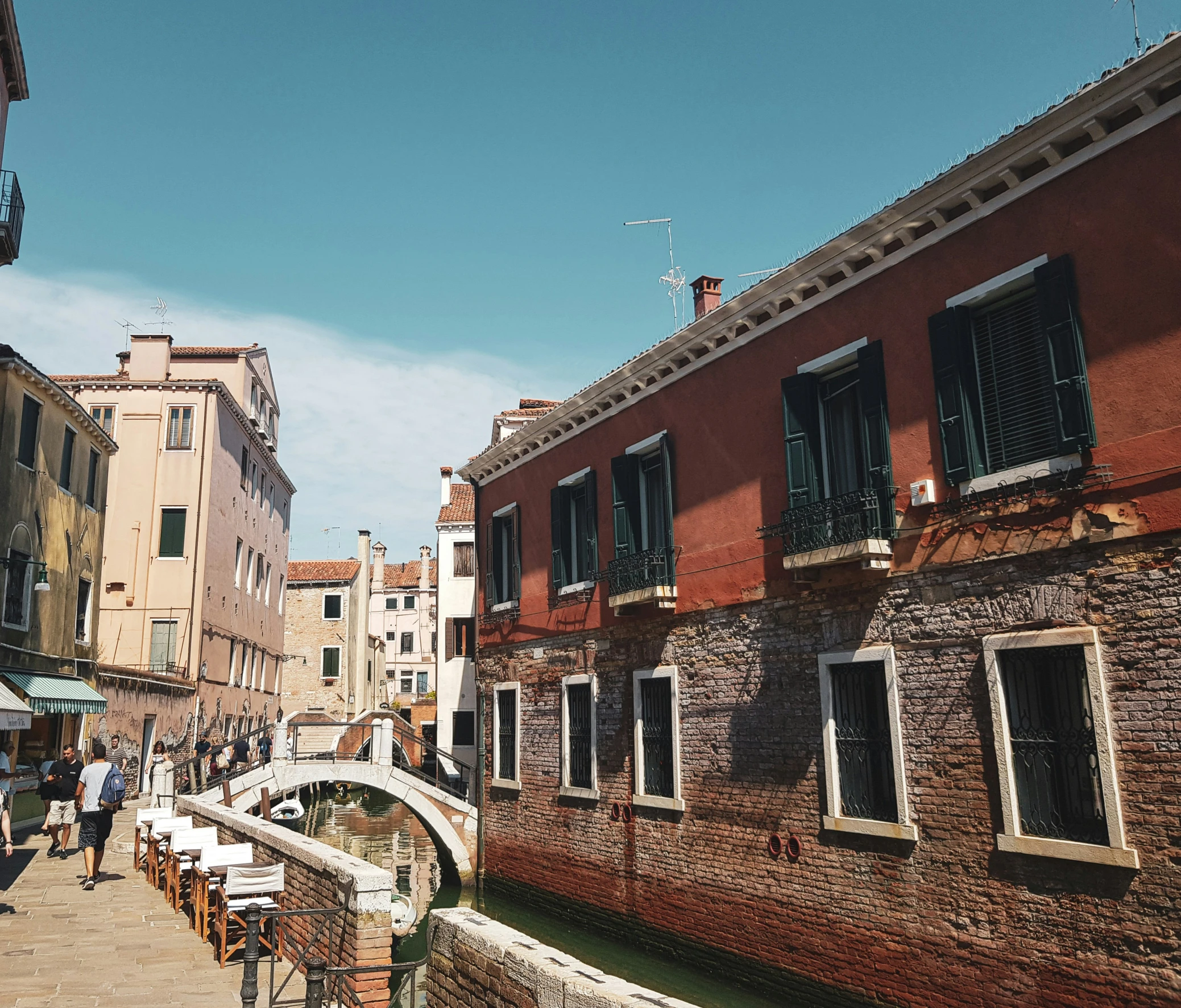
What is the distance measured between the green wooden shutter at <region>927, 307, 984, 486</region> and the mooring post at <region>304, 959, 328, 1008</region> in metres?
6.53

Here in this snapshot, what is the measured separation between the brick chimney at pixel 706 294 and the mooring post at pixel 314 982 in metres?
11.9

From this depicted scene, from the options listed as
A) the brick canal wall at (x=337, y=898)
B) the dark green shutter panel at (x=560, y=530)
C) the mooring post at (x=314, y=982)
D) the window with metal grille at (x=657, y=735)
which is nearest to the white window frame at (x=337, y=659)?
the dark green shutter panel at (x=560, y=530)

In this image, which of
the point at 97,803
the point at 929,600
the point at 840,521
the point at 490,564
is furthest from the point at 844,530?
the point at 490,564

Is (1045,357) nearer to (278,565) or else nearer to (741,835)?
(741,835)

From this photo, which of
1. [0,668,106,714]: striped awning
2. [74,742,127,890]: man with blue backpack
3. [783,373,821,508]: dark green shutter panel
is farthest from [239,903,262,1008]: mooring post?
[0,668,106,714]: striped awning

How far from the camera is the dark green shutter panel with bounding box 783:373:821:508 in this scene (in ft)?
35.5

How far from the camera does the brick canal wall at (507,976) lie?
15.2 ft

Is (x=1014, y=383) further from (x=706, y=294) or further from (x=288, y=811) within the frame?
(x=288, y=811)

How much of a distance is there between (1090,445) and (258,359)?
3020 centimetres

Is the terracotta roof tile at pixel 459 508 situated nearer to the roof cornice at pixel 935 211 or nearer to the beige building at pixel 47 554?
the beige building at pixel 47 554

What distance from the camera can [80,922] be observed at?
1010 cm

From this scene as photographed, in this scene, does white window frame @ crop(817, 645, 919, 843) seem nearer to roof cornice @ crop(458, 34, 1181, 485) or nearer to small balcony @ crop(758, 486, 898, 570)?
small balcony @ crop(758, 486, 898, 570)

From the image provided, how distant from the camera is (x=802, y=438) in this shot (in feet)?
35.8

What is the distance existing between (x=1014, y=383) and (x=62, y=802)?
13625 mm
